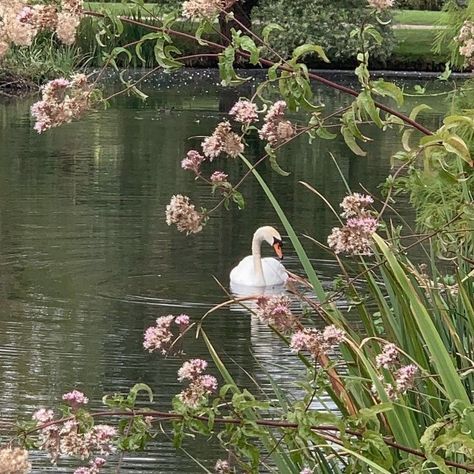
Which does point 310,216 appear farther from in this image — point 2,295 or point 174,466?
point 174,466

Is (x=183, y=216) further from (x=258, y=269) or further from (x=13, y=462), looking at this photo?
(x=258, y=269)

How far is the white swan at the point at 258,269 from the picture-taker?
39.8 feet

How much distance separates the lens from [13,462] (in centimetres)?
252

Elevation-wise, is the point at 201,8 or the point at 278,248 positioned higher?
the point at 201,8

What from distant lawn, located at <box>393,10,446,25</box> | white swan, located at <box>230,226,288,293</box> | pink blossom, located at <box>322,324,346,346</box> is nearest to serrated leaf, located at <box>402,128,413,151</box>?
pink blossom, located at <box>322,324,346,346</box>

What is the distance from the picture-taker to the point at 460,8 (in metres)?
8.74

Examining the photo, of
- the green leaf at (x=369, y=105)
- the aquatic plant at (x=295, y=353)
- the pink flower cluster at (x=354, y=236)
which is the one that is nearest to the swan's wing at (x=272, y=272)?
the aquatic plant at (x=295, y=353)

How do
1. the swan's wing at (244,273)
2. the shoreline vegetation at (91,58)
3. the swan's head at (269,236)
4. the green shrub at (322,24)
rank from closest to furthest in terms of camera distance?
the swan's wing at (244,273), the swan's head at (269,236), the shoreline vegetation at (91,58), the green shrub at (322,24)

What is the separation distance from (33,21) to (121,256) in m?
10.0

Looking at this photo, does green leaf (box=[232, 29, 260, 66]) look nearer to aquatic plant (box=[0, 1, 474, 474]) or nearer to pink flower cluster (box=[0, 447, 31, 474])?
aquatic plant (box=[0, 1, 474, 474])

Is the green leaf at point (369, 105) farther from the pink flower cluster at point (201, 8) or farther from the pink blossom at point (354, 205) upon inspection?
the pink blossom at point (354, 205)

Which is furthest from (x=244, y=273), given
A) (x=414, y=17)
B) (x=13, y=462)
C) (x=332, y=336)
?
(x=414, y=17)

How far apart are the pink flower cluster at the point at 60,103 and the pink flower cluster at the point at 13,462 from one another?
2.23ft

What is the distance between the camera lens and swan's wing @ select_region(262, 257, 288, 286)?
12453mm
